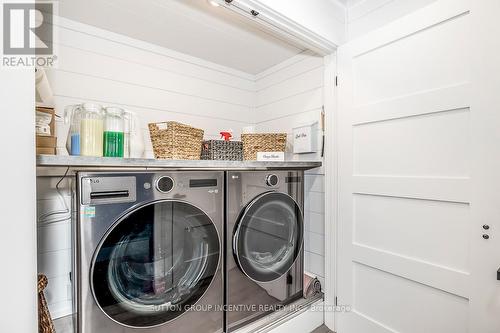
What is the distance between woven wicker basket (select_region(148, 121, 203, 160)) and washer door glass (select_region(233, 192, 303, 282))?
1.66 feet

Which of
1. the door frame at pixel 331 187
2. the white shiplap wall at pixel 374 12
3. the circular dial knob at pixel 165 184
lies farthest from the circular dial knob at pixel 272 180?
the white shiplap wall at pixel 374 12

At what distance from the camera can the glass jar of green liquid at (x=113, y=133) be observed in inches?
44.3

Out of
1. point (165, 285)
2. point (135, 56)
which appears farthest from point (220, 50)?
point (165, 285)

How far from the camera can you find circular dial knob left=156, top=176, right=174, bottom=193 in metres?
1.15

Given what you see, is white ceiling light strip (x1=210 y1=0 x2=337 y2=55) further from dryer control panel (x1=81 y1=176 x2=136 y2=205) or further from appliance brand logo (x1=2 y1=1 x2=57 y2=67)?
dryer control panel (x1=81 y1=176 x2=136 y2=205)

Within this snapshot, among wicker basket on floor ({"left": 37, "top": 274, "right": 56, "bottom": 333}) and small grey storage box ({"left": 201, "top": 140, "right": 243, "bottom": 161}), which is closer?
wicker basket on floor ({"left": 37, "top": 274, "right": 56, "bottom": 333})

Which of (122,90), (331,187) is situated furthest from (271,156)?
(122,90)

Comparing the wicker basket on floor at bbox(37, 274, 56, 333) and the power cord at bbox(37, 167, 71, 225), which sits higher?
the power cord at bbox(37, 167, 71, 225)

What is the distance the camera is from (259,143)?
1.70m

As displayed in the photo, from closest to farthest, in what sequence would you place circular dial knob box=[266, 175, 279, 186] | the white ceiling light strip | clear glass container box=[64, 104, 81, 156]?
clear glass container box=[64, 104, 81, 156] < the white ceiling light strip < circular dial knob box=[266, 175, 279, 186]

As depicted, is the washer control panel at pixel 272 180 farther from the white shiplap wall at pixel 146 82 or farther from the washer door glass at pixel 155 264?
the white shiplap wall at pixel 146 82

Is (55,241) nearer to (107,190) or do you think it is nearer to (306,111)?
(107,190)

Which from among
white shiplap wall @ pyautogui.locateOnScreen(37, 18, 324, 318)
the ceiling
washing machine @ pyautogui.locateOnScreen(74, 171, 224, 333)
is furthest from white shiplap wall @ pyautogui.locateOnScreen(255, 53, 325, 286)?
washing machine @ pyautogui.locateOnScreen(74, 171, 224, 333)

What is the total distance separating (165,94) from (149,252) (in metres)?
1.32
